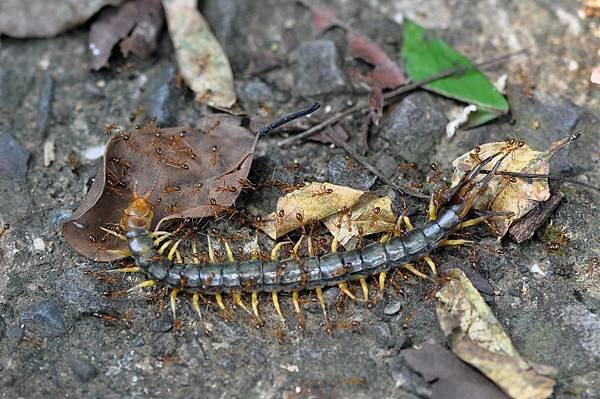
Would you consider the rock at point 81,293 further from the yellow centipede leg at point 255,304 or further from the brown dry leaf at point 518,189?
the brown dry leaf at point 518,189

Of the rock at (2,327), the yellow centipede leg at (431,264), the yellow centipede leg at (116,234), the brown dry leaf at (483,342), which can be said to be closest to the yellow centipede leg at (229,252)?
the yellow centipede leg at (116,234)

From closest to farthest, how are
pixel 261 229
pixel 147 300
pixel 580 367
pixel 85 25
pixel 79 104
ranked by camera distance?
pixel 580 367 < pixel 147 300 < pixel 261 229 < pixel 79 104 < pixel 85 25

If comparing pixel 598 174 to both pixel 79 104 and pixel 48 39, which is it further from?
pixel 48 39

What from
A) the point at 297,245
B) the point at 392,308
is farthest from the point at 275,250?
the point at 392,308

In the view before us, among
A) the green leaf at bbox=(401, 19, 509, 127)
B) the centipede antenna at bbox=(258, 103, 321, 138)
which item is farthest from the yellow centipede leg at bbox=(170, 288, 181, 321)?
the green leaf at bbox=(401, 19, 509, 127)

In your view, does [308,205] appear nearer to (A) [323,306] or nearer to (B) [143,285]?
(A) [323,306]

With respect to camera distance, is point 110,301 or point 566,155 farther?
point 566,155

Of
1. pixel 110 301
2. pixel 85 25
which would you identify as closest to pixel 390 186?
pixel 110 301

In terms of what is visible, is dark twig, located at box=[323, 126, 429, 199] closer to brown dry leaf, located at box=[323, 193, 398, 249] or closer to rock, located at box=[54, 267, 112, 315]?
brown dry leaf, located at box=[323, 193, 398, 249]
